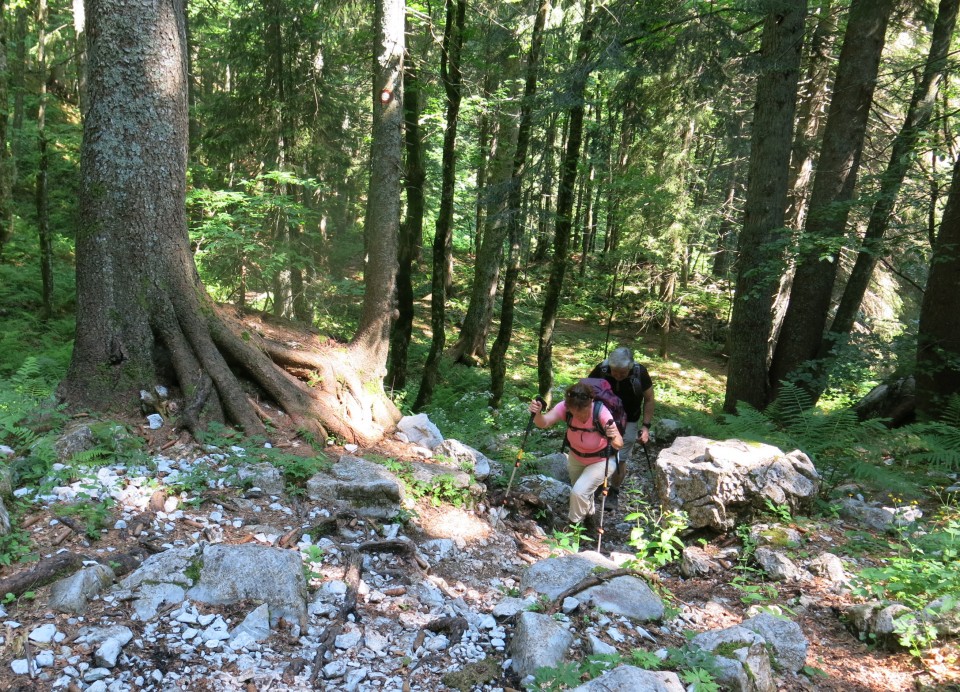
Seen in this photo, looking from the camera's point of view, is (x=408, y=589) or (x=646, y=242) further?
(x=646, y=242)

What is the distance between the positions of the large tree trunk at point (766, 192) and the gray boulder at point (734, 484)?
2.91m

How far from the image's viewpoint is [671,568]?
243 inches

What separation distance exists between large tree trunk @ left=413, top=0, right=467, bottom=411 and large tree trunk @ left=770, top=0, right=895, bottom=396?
6514 mm

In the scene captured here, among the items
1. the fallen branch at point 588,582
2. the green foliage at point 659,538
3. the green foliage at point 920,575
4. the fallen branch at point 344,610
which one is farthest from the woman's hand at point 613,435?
the fallen branch at point 344,610

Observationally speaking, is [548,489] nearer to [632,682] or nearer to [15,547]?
[632,682]

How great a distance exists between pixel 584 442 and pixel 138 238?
527 cm

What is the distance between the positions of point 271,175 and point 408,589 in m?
8.49

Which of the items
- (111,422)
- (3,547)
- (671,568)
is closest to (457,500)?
(671,568)

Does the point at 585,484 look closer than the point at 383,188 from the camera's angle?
Yes

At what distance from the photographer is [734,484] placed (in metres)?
Answer: 6.54

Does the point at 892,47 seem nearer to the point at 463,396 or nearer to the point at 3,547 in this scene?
the point at 463,396

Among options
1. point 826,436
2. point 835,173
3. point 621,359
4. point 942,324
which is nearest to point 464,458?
point 621,359

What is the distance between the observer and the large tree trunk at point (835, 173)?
9266 mm

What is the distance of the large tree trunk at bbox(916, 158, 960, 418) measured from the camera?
8.19m
